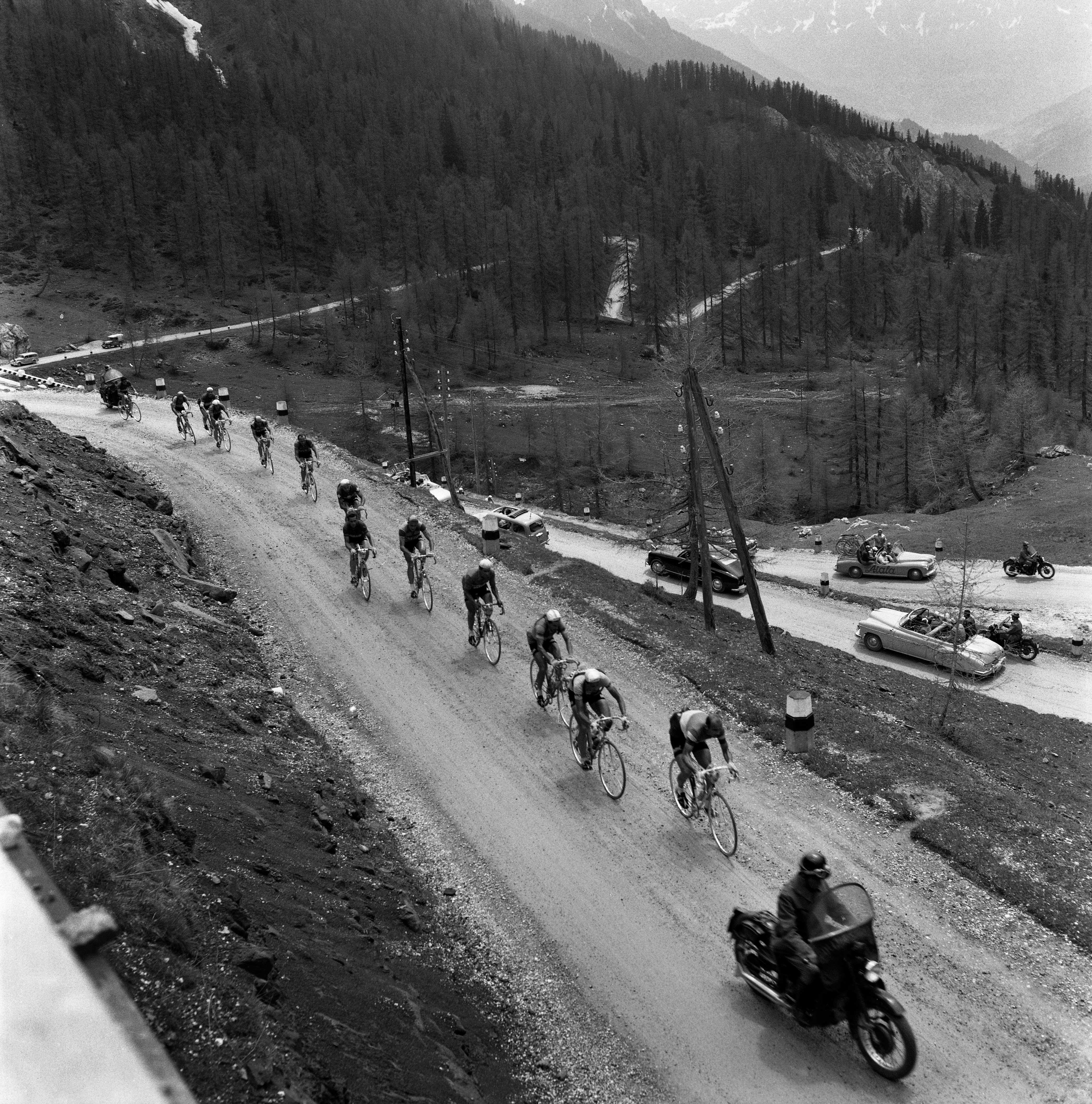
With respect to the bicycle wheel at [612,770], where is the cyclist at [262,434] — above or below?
above

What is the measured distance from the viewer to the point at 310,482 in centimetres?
2531

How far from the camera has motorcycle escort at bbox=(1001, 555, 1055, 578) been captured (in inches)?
1435

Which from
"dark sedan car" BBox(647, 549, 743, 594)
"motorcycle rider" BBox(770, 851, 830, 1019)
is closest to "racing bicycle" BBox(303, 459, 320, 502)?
"dark sedan car" BBox(647, 549, 743, 594)

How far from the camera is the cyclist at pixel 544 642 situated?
43.7ft

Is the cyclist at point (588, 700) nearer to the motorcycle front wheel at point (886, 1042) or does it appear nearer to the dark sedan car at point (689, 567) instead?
the motorcycle front wheel at point (886, 1042)

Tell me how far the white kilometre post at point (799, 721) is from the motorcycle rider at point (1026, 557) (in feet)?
94.8

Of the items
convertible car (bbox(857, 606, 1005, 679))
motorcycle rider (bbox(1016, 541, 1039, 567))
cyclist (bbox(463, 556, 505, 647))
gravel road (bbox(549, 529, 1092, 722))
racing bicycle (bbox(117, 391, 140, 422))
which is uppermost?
racing bicycle (bbox(117, 391, 140, 422))

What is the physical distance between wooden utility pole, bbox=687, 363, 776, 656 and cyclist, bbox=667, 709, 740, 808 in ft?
29.0

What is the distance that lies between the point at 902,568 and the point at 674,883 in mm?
32383

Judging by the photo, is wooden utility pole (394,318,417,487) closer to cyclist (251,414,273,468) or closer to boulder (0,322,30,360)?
cyclist (251,414,273,468)

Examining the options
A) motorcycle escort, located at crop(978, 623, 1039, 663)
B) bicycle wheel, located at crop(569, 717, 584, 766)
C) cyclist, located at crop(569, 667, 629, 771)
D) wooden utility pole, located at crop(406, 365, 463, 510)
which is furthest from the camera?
wooden utility pole, located at crop(406, 365, 463, 510)

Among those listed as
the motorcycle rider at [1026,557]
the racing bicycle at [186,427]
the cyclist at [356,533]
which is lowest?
the motorcycle rider at [1026,557]

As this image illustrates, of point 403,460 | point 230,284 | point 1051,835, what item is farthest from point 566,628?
point 230,284

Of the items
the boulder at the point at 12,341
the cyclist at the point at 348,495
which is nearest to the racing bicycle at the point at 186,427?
the cyclist at the point at 348,495
